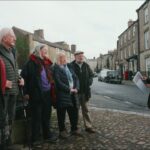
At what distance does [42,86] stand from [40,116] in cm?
61

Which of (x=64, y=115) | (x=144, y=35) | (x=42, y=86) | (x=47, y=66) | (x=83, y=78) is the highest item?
(x=144, y=35)

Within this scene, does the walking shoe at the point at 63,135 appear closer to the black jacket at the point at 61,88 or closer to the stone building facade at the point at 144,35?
the black jacket at the point at 61,88

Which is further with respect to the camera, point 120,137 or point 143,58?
point 143,58

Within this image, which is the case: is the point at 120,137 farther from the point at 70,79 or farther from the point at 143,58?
the point at 143,58

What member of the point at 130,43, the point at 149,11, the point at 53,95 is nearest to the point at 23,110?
the point at 53,95

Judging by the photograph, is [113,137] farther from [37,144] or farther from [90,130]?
[37,144]

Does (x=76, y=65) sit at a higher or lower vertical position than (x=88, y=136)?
higher

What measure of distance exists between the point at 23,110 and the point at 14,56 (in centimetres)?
137

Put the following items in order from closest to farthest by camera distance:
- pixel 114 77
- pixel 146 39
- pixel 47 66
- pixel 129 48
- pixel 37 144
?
pixel 37 144, pixel 47 66, pixel 146 39, pixel 114 77, pixel 129 48

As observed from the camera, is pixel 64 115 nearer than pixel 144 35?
Yes

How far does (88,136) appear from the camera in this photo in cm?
672

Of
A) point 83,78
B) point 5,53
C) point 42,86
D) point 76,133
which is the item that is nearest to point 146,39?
point 83,78

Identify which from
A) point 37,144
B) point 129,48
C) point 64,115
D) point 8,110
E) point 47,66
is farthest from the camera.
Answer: point 129,48

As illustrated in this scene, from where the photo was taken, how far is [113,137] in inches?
257
